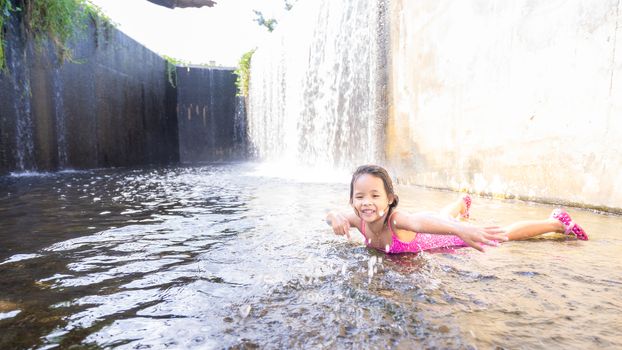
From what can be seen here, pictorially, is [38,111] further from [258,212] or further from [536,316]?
[536,316]

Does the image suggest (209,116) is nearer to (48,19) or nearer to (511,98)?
(48,19)

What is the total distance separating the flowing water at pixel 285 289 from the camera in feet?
4.53

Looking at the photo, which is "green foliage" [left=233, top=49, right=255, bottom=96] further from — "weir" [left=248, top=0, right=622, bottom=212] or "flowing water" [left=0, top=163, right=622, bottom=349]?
"flowing water" [left=0, top=163, right=622, bottom=349]

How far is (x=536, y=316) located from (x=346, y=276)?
82cm

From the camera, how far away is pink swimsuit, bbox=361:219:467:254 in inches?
103

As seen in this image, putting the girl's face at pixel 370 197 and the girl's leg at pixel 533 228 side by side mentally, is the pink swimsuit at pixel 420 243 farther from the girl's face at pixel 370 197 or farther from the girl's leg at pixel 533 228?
the girl's leg at pixel 533 228

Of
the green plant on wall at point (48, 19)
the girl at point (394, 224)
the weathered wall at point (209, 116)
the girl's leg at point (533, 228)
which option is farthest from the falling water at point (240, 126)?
the girl's leg at point (533, 228)

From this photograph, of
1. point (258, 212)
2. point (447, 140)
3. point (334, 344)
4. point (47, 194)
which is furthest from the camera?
point (447, 140)

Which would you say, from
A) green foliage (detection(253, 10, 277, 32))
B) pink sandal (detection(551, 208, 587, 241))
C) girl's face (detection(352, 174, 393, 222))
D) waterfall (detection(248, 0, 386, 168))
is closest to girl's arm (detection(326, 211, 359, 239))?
girl's face (detection(352, 174, 393, 222))

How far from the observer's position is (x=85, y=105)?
10914 millimetres

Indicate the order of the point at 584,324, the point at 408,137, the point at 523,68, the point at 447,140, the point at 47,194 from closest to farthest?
the point at 584,324 → the point at 523,68 → the point at 47,194 → the point at 447,140 → the point at 408,137

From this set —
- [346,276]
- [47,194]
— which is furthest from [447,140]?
[47,194]

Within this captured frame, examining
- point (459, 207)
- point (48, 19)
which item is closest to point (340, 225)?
point (459, 207)

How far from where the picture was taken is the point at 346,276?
204 centimetres
